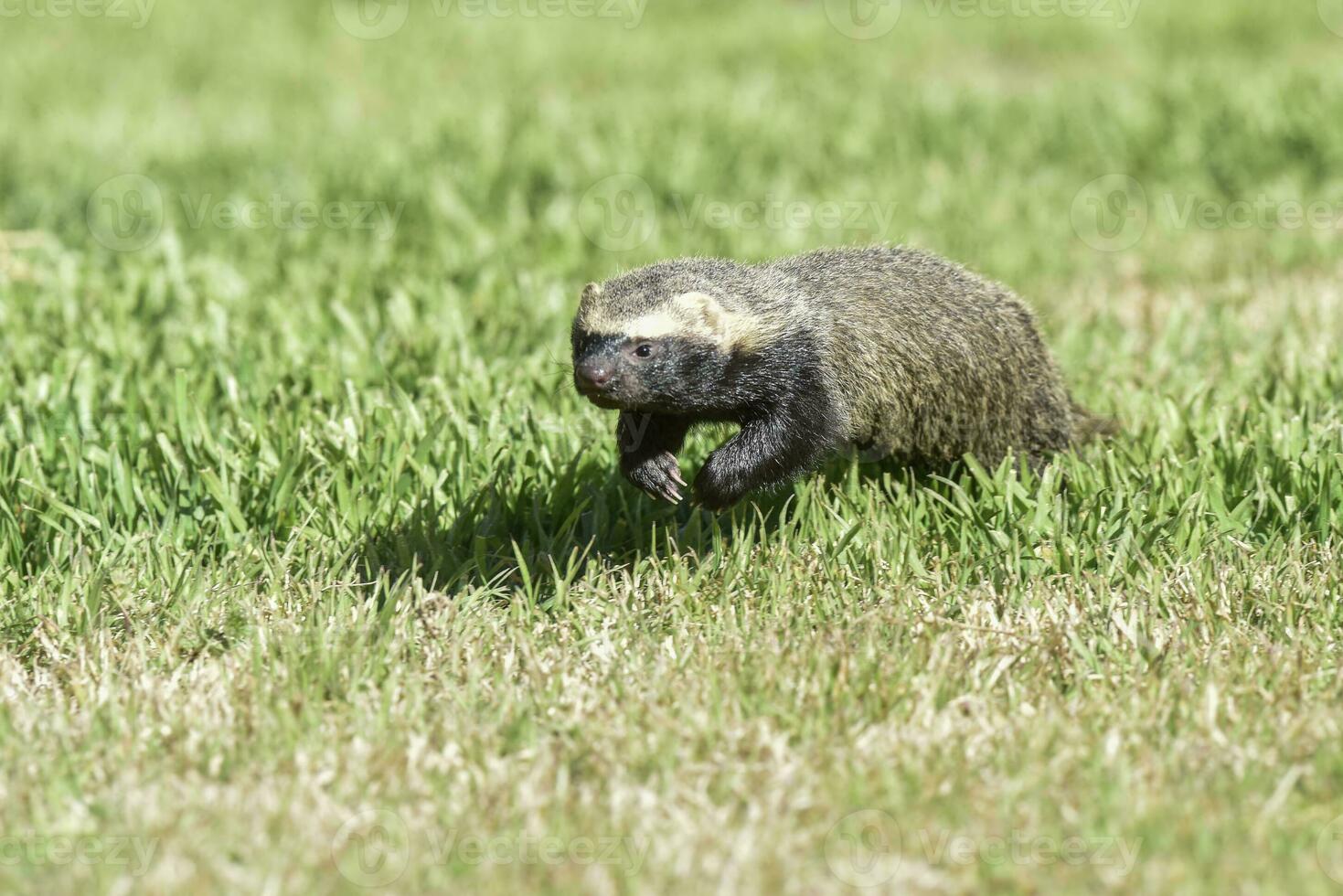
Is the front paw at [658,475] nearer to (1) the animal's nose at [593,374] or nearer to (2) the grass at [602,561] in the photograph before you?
(2) the grass at [602,561]

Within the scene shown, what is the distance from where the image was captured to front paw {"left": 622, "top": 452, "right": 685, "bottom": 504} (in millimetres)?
4418

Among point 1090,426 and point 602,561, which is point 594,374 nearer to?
point 602,561

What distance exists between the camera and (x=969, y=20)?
12562 mm

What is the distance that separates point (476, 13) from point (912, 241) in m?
7.10

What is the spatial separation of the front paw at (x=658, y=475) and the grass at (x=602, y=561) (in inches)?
7.4

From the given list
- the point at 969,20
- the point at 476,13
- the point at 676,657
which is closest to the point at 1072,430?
the point at 676,657

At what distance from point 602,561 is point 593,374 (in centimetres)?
80

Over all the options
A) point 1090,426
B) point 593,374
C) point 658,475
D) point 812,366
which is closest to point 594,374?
point 593,374

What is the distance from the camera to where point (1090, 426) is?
5.32 metres

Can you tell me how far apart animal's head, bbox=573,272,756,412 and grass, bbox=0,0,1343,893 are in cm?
57

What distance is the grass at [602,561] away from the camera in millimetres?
3098

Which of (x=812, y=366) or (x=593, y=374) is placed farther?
(x=812, y=366)

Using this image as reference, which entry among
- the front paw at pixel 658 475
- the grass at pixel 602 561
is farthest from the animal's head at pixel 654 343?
the grass at pixel 602 561

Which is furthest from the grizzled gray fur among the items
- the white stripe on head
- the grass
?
the grass
